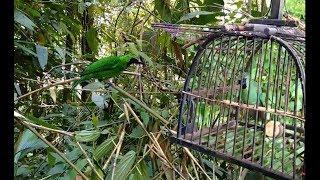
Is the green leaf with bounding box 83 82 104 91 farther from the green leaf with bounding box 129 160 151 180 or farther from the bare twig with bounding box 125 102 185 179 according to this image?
the green leaf with bounding box 129 160 151 180

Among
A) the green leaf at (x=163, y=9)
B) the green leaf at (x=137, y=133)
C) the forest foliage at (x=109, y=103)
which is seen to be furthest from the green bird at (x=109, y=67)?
the green leaf at (x=163, y=9)

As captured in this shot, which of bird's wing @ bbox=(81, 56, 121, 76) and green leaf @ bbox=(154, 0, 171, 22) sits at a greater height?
green leaf @ bbox=(154, 0, 171, 22)

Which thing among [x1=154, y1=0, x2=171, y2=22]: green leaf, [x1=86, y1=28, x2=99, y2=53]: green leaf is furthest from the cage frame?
[x1=86, y1=28, x2=99, y2=53]: green leaf

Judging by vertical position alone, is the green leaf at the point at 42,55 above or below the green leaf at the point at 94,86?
above

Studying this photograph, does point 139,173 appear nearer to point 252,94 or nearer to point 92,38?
point 252,94

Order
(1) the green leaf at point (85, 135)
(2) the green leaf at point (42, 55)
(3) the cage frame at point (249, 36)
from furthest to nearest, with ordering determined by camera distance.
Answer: (2) the green leaf at point (42, 55), (1) the green leaf at point (85, 135), (3) the cage frame at point (249, 36)

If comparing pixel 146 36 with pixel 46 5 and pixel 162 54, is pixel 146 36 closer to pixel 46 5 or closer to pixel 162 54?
pixel 162 54

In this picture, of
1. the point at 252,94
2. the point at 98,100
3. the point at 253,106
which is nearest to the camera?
the point at 253,106

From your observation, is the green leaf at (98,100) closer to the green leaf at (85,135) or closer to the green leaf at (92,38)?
the green leaf at (85,135)

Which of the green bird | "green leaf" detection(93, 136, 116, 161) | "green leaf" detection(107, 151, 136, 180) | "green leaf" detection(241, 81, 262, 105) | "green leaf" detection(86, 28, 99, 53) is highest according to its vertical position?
"green leaf" detection(86, 28, 99, 53)

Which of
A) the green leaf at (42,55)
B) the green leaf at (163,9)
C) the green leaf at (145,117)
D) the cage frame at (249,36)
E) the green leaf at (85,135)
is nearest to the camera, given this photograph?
the cage frame at (249,36)

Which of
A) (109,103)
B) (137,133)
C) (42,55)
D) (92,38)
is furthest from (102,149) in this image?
(92,38)
